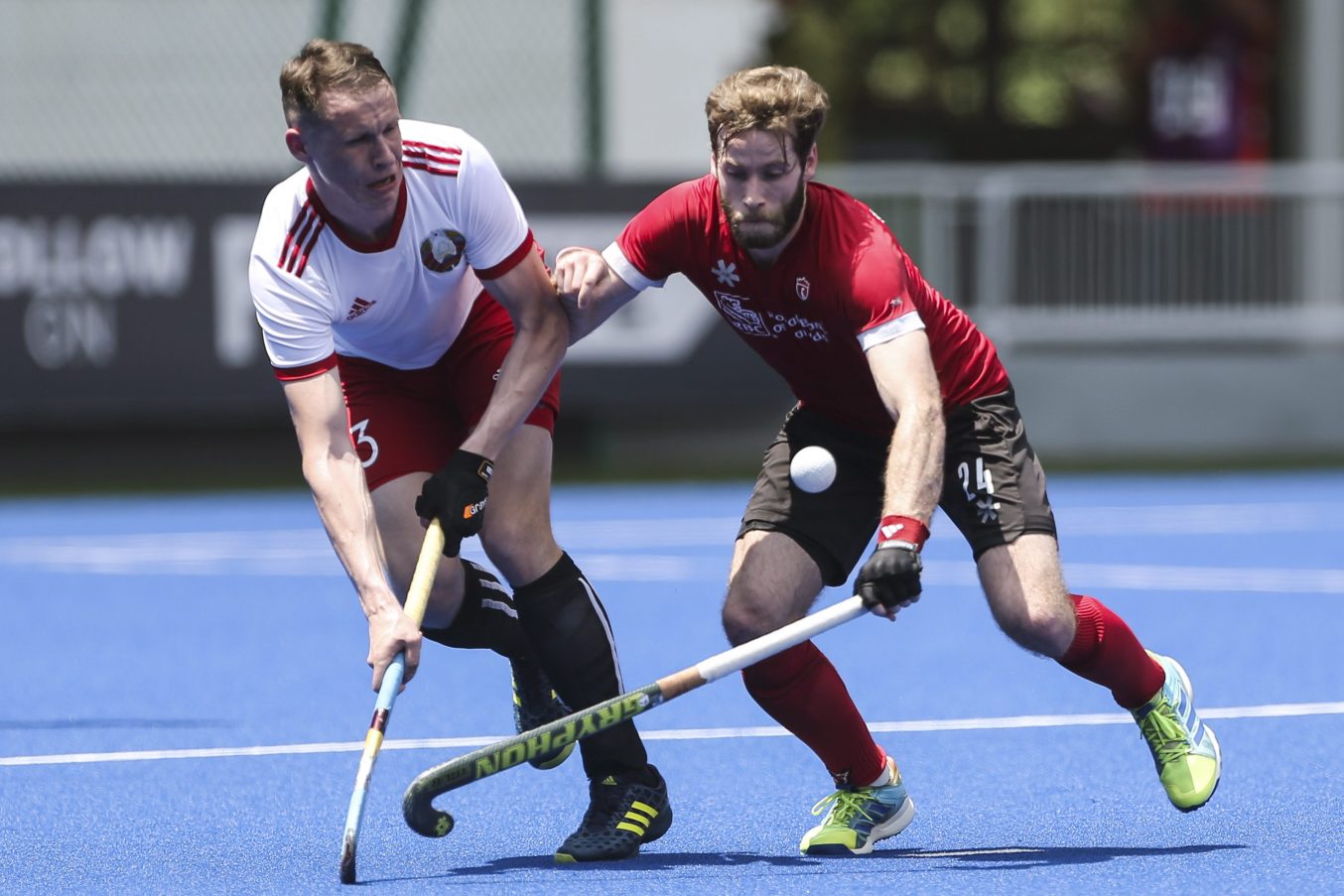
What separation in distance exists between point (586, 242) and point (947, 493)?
8.34 m

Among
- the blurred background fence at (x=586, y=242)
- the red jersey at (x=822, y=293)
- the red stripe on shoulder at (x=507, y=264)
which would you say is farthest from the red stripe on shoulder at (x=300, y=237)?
the blurred background fence at (x=586, y=242)

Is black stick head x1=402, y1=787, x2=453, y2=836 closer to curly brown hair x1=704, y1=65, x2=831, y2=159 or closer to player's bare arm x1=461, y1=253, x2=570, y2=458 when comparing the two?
player's bare arm x1=461, y1=253, x2=570, y2=458

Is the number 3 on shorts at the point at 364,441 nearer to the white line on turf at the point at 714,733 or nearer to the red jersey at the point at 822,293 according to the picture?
the red jersey at the point at 822,293

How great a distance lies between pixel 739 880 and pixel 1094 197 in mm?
10188

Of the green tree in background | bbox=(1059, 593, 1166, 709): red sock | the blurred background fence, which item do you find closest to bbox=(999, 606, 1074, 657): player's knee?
bbox=(1059, 593, 1166, 709): red sock

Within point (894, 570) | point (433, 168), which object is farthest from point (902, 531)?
point (433, 168)

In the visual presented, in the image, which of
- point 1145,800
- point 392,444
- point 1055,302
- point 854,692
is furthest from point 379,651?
point 1055,302

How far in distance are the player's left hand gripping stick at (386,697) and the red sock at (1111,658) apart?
1440 millimetres

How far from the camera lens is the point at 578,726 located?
4.78 meters

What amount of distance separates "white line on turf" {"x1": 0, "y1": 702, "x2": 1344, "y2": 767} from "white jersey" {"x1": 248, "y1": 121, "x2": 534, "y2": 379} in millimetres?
1574

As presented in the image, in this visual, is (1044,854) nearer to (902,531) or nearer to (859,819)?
(859,819)

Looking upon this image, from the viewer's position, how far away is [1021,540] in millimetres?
4973

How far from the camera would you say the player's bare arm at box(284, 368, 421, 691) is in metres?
4.83

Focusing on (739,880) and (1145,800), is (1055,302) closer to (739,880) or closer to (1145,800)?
(1145,800)
